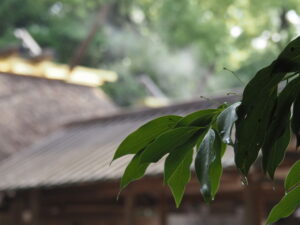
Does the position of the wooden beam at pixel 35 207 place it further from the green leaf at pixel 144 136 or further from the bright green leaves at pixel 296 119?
the bright green leaves at pixel 296 119

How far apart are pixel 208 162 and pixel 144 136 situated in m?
0.12

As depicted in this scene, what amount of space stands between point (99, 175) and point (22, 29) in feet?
36.9

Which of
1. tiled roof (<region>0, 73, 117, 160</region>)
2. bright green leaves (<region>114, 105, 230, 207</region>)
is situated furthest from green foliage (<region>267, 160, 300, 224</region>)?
tiled roof (<region>0, 73, 117, 160</region>)

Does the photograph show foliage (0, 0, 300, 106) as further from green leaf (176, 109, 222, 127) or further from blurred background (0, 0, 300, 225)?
green leaf (176, 109, 222, 127)

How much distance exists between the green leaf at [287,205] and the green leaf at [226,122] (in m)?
0.17

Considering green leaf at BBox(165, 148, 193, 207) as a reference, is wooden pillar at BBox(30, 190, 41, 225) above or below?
below

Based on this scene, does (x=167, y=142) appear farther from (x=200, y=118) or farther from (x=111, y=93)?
(x=111, y=93)

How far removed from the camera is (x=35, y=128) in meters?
9.53

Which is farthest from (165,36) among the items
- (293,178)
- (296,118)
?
(296,118)

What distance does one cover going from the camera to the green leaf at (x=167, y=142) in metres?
0.92

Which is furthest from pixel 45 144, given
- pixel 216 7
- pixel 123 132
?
pixel 216 7

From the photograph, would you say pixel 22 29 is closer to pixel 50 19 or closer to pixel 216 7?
pixel 50 19

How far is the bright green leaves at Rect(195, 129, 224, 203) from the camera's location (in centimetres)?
88

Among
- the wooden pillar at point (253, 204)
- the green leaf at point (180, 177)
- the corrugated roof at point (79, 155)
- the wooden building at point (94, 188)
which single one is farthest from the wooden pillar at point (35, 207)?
the green leaf at point (180, 177)
